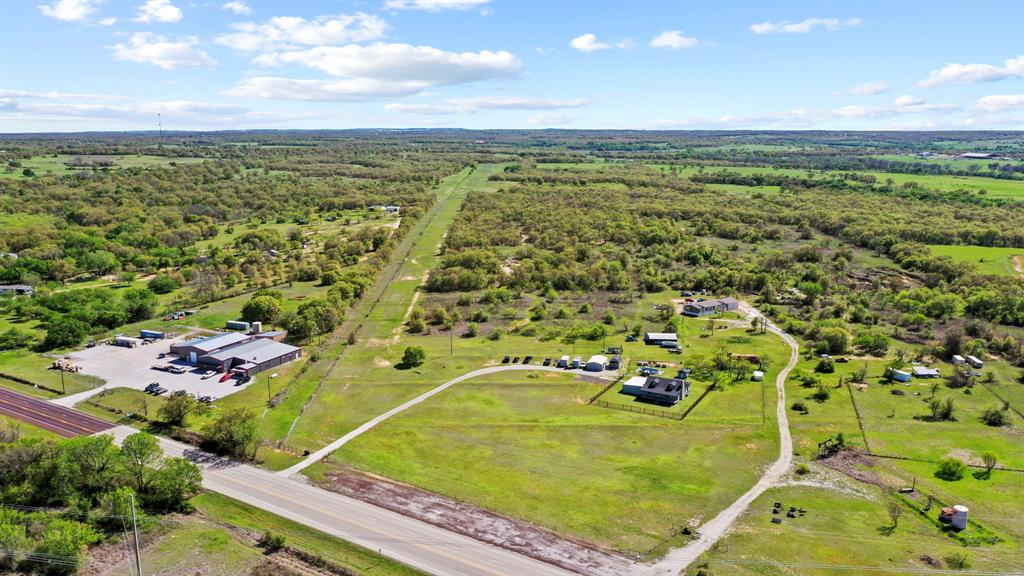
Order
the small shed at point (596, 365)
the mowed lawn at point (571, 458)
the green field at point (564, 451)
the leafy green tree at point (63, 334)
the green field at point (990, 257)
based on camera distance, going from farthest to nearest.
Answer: the green field at point (990, 257) < the leafy green tree at point (63, 334) < the small shed at point (596, 365) < the green field at point (564, 451) < the mowed lawn at point (571, 458)

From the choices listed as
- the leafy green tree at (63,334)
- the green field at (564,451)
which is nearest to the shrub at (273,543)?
the green field at (564,451)

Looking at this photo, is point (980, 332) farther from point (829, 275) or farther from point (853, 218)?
point (853, 218)

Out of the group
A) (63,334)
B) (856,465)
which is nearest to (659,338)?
(856,465)

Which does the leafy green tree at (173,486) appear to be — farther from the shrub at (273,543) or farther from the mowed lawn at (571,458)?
the mowed lawn at (571,458)

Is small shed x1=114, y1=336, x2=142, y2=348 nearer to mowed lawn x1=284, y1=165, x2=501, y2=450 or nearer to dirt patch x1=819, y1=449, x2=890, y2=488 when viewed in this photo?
mowed lawn x1=284, y1=165, x2=501, y2=450

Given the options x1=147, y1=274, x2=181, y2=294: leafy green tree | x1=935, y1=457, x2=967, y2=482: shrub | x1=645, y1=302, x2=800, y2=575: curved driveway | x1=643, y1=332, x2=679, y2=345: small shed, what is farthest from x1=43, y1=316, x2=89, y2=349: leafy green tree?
x1=935, y1=457, x2=967, y2=482: shrub

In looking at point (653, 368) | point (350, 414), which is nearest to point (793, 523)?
point (653, 368)
